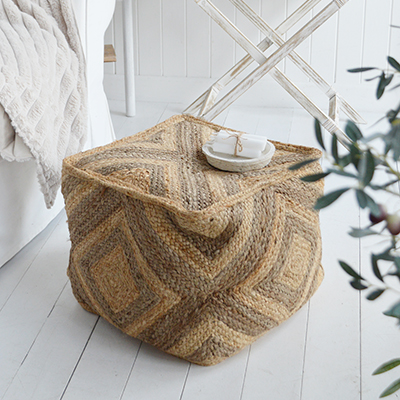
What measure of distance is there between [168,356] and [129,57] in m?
1.62

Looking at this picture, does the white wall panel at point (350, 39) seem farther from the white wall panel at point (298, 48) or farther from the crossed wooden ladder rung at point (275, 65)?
the crossed wooden ladder rung at point (275, 65)

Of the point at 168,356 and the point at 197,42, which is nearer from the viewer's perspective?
the point at 168,356

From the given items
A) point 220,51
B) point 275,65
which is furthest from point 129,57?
point 275,65

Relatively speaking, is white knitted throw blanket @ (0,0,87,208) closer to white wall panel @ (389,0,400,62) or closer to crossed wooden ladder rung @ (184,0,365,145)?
crossed wooden ladder rung @ (184,0,365,145)

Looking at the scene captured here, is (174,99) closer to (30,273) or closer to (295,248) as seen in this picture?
(30,273)

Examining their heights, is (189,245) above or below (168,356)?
above

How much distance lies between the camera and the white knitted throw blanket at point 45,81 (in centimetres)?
141

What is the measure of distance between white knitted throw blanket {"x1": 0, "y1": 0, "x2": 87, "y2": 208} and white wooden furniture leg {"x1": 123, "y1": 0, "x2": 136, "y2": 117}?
0.81m

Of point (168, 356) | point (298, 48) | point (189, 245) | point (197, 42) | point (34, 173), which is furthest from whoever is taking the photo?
point (197, 42)

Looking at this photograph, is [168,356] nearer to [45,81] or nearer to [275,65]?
[45,81]

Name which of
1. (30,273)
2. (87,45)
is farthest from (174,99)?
(30,273)

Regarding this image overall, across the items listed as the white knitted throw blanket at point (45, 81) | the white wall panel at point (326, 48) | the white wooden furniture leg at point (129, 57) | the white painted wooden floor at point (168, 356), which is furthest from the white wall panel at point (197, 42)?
the white painted wooden floor at point (168, 356)

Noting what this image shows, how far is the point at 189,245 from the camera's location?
109 cm

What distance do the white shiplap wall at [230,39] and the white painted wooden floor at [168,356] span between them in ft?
4.29
